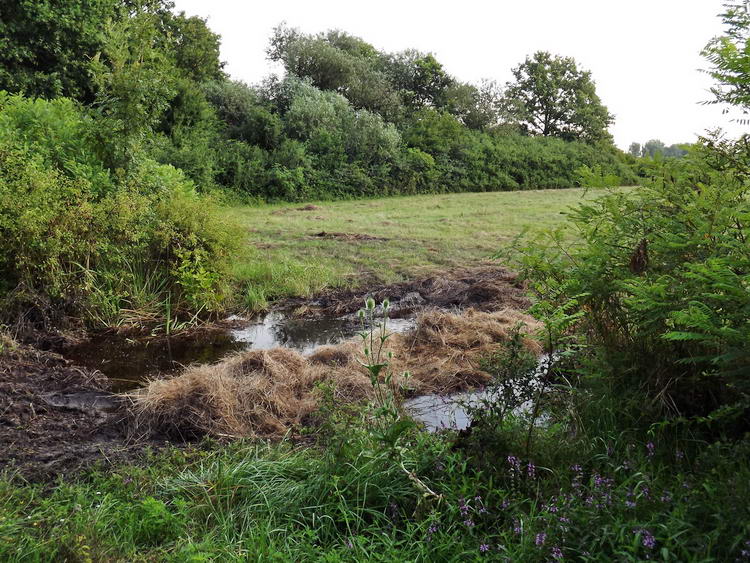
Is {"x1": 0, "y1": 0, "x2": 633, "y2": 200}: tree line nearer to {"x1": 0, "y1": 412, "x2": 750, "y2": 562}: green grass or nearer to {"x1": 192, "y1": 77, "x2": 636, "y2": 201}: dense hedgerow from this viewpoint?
{"x1": 192, "y1": 77, "x2": 636, "y2": 201}: dense hedgerow

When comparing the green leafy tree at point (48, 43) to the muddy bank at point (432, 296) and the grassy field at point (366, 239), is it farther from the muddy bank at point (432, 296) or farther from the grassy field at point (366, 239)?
the muddy bank at point (432, 296)

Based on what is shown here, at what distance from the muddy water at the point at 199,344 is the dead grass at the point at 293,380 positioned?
0.68 m

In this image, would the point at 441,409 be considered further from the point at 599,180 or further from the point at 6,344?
the point at 6,344

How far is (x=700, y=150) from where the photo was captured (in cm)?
371

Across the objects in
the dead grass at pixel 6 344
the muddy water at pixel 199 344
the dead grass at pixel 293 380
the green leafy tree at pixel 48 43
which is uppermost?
the green leafy tree at pixel 48 43

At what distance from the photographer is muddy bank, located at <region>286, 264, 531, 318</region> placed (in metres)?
8.23

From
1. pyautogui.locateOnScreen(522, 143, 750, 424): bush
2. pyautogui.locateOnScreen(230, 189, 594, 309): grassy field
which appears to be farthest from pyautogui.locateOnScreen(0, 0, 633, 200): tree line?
pyautogui.locateOnScreen(522, 143, 750, 424): bush

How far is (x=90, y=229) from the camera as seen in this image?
7.17m

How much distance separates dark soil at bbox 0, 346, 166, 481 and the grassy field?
9.75 ft

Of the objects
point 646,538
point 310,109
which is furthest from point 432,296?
point 310,109

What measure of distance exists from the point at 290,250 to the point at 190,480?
7975mm

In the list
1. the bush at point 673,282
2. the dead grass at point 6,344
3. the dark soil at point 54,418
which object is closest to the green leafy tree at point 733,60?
the bush at point 673,282

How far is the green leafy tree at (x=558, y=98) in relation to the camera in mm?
38094

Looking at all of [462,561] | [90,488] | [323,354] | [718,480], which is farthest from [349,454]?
[323,354]
